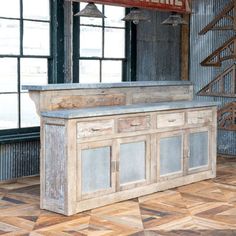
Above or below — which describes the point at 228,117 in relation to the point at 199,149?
above

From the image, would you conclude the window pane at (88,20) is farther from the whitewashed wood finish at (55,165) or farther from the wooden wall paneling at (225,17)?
the whitewashed wood finish at (55,165)

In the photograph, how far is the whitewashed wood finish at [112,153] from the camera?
16.6ft

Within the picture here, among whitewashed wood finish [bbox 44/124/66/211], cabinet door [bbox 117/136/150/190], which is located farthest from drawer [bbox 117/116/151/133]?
whitewashed wood finish [bbox 44/124/66/211]

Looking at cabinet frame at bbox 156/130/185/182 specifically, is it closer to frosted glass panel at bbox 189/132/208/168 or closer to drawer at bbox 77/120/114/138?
frosted glass panel at bbox 189/132/208/168

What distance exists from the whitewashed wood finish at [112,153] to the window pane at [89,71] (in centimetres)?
184

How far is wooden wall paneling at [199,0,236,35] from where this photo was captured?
7.93m

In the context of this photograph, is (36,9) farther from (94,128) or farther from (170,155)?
(170,155)

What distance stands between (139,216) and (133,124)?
104 cm

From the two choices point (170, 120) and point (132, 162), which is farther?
point (170, 120)

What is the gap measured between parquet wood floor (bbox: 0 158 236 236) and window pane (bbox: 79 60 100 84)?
1.96 meters

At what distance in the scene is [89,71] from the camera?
7703mm

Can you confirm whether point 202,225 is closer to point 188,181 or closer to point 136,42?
point 188,181

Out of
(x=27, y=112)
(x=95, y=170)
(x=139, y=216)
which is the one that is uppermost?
(x=27, y=112)

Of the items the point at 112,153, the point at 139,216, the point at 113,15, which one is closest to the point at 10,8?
the point at 113,15
